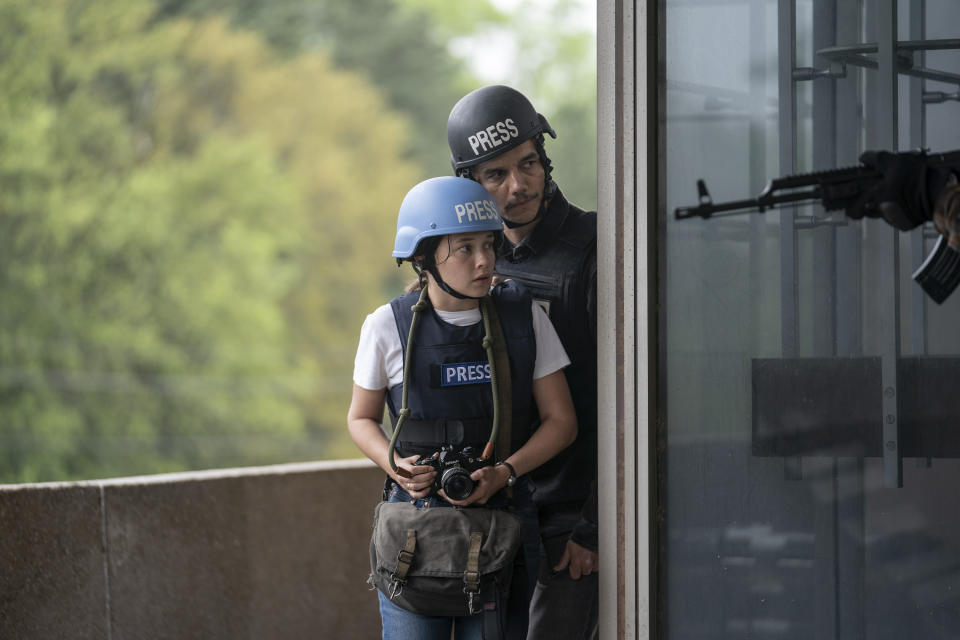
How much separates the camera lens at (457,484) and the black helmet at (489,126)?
3.02 feet

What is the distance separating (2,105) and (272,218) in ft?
20.2

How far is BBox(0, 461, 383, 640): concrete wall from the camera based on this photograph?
161 inches

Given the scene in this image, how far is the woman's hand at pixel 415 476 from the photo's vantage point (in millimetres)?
2629

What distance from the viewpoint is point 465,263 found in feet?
8.97

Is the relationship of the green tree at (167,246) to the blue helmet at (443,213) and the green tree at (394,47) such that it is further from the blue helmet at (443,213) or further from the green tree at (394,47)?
the blue helmet at (443,213)

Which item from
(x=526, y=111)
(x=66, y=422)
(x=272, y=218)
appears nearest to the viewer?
(x=526, y=111)

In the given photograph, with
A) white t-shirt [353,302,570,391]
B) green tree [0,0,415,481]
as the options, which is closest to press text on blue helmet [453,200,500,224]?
white t-shirt [353,302,570,391]

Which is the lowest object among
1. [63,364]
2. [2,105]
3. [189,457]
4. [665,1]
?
[189,457]

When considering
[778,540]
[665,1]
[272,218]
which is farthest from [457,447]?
[272,218]

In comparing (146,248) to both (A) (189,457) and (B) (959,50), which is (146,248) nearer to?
(A) (189,457)

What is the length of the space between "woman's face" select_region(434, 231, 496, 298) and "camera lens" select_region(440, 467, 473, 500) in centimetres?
42

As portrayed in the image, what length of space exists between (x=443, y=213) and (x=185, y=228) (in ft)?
78.7

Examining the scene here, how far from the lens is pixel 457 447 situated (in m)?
2.72

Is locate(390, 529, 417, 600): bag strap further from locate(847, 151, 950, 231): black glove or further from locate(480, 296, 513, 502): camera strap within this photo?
locate(847, 151, 950, 231): black glove
